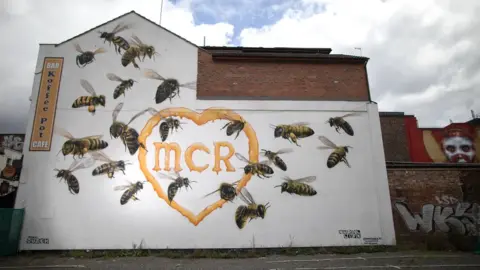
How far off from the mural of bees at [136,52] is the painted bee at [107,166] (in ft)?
14.8

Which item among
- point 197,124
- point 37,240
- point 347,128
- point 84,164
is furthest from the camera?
point 347,128

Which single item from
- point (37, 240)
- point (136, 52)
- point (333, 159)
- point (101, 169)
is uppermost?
point (136, 52)

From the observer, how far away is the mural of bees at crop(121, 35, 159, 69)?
43.4 ft

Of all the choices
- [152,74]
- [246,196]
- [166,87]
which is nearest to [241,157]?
[246,196]

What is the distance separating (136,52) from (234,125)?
6110 millimetres

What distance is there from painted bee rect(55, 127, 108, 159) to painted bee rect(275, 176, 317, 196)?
27.2ft

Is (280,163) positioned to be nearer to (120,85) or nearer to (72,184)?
(120,85)

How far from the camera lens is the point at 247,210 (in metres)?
11.7

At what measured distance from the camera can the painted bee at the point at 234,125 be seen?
12.5 m

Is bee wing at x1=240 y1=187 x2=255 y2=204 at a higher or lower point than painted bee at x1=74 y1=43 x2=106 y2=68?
lower

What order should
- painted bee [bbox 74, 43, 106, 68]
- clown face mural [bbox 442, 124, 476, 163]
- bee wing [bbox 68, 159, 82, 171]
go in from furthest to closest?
clown face mural [bbox 442, 124, 476, 163]
painted bee [bbox 74, 43, 106, 68]
bee wing [bbox 68, 159, 82, 171]

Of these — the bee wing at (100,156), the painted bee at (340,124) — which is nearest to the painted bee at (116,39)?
the bee wing at (100,156)

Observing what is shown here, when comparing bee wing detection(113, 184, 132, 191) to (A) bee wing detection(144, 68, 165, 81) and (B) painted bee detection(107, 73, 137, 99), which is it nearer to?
(B) painted bee detection(107, 73, 137, 99)

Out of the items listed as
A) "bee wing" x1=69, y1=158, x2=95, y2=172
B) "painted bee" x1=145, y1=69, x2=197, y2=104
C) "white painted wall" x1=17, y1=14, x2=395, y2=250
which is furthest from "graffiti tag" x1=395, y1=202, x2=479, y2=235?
"bee wing" x1=69, y1=158, x2=95, y2=172
